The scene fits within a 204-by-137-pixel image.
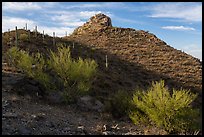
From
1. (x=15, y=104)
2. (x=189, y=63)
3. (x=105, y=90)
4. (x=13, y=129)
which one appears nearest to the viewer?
(x=13, y=129)

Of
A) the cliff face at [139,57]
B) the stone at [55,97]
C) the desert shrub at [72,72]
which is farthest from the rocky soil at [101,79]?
Answer: the desert shrub at [72,72]

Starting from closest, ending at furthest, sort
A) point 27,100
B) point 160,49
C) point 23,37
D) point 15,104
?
1. point 15,104
2. point 27,100
3. point 23,37
4. point 160,49

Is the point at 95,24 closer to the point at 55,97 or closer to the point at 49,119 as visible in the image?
the point at 55,97

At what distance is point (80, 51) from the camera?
48.1 m

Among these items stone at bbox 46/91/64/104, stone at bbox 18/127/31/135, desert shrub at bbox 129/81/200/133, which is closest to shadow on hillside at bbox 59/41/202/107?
stone at bbox 46/91/64/104

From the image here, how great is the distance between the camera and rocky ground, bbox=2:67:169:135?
1695 centimetres

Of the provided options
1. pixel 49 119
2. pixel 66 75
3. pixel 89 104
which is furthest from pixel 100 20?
pixel 49 119

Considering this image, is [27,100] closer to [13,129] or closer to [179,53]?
[13,129]

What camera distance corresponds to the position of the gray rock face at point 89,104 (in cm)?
2406

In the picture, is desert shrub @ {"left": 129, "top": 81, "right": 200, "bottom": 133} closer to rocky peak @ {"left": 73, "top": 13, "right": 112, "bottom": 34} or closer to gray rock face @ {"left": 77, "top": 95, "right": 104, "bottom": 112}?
gray rock face @ {"left": 77, "top": 95, "right": 104, "bottom": 112}

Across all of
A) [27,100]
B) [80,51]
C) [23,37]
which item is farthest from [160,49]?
[27,100]

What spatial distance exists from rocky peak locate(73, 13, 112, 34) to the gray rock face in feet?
158

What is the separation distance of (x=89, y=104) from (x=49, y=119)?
607 cm

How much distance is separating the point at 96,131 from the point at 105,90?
13.0 meters
